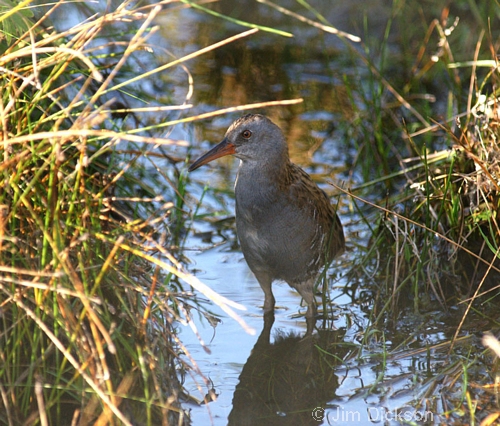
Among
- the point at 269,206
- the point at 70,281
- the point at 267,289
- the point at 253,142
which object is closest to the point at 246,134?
the point at 253,142

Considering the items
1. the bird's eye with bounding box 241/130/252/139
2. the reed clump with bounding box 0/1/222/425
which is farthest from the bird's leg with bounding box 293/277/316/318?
the reed clump with bounding box 0/1/222/425

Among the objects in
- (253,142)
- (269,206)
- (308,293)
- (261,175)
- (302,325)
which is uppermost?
(253,142)

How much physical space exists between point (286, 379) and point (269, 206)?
0.89m

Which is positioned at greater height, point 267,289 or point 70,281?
point 267,289

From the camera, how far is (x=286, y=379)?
12.1 feet

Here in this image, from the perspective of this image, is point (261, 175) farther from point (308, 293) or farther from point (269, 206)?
point (308, 293)

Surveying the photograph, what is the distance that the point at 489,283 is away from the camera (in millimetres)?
4340

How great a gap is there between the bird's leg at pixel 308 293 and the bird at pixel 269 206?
0.01 m

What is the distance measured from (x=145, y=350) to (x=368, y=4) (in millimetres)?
5448

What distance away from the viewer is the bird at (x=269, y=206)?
13.4 ft

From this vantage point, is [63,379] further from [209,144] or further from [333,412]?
[209,144]

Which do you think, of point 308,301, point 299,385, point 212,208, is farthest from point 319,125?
point 299,385

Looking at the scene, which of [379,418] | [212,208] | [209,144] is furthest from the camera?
[209,144]

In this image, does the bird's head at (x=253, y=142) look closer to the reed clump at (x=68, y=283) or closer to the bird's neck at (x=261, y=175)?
the bird's neck at (x=261, y=175)
